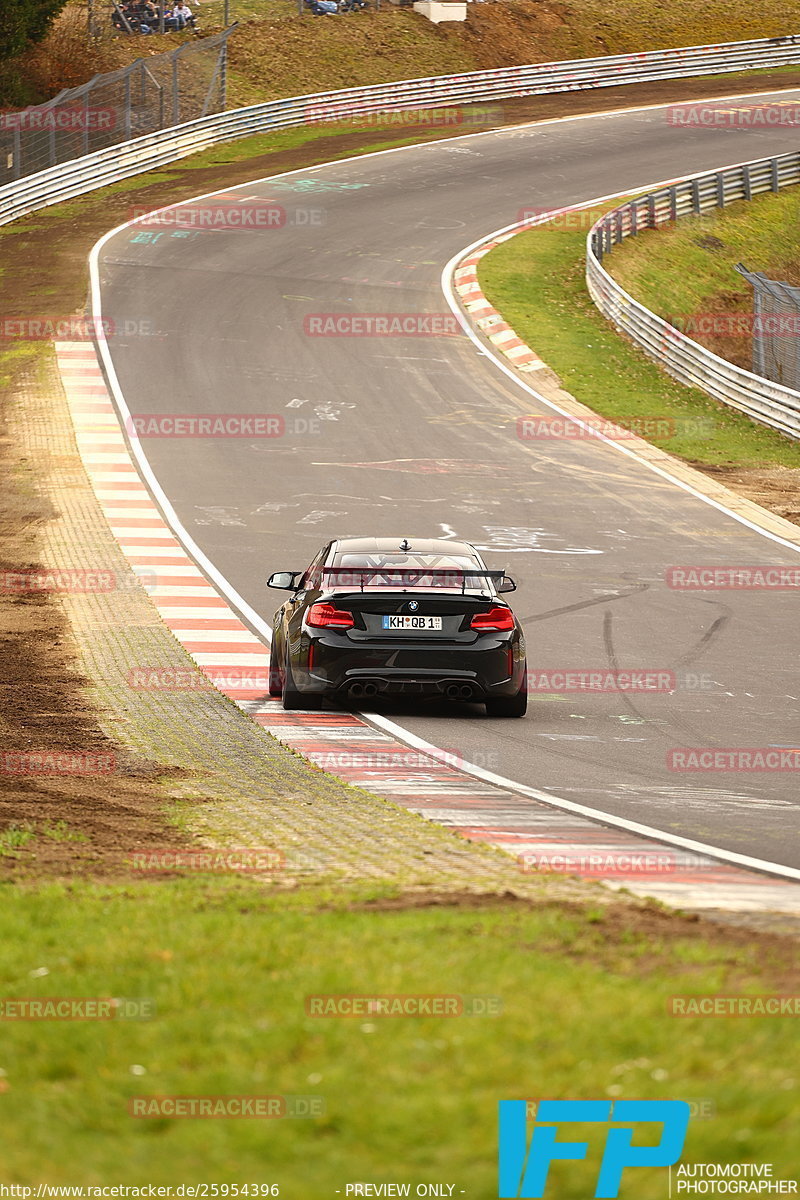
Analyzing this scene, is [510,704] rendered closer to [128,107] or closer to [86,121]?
[86,121]

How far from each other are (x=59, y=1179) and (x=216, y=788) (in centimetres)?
617

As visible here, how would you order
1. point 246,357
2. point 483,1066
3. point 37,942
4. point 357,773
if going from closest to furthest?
1. point 483,1066
2. point 37,942
3. point 357,773
4. point 246,357

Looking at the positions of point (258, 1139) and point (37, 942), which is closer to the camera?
point (258, 1139)

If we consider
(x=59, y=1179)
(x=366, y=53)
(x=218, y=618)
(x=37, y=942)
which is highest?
(x=366, y=53)

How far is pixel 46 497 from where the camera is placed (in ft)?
78.7

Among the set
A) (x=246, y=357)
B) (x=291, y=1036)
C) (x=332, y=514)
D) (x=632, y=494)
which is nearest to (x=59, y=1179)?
(x=291, y=1036)

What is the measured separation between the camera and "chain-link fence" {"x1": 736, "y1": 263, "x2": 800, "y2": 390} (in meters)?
34.2

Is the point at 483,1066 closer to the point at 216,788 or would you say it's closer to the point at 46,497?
the point at 216,788

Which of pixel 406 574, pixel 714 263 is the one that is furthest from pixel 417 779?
pixel 714 263

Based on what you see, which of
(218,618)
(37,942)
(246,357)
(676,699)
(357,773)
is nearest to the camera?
(37,942)

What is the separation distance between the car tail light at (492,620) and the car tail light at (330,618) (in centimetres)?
108

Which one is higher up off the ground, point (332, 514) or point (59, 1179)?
point (59, 1179)

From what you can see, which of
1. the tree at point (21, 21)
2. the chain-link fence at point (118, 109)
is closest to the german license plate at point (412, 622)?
the chain-link fence at point (118, 109)

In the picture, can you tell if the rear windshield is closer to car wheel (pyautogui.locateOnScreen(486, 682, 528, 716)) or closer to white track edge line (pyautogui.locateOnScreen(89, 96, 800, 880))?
car wheel (pyautogui.locateOnScreen(486, 682, 528, 716))
